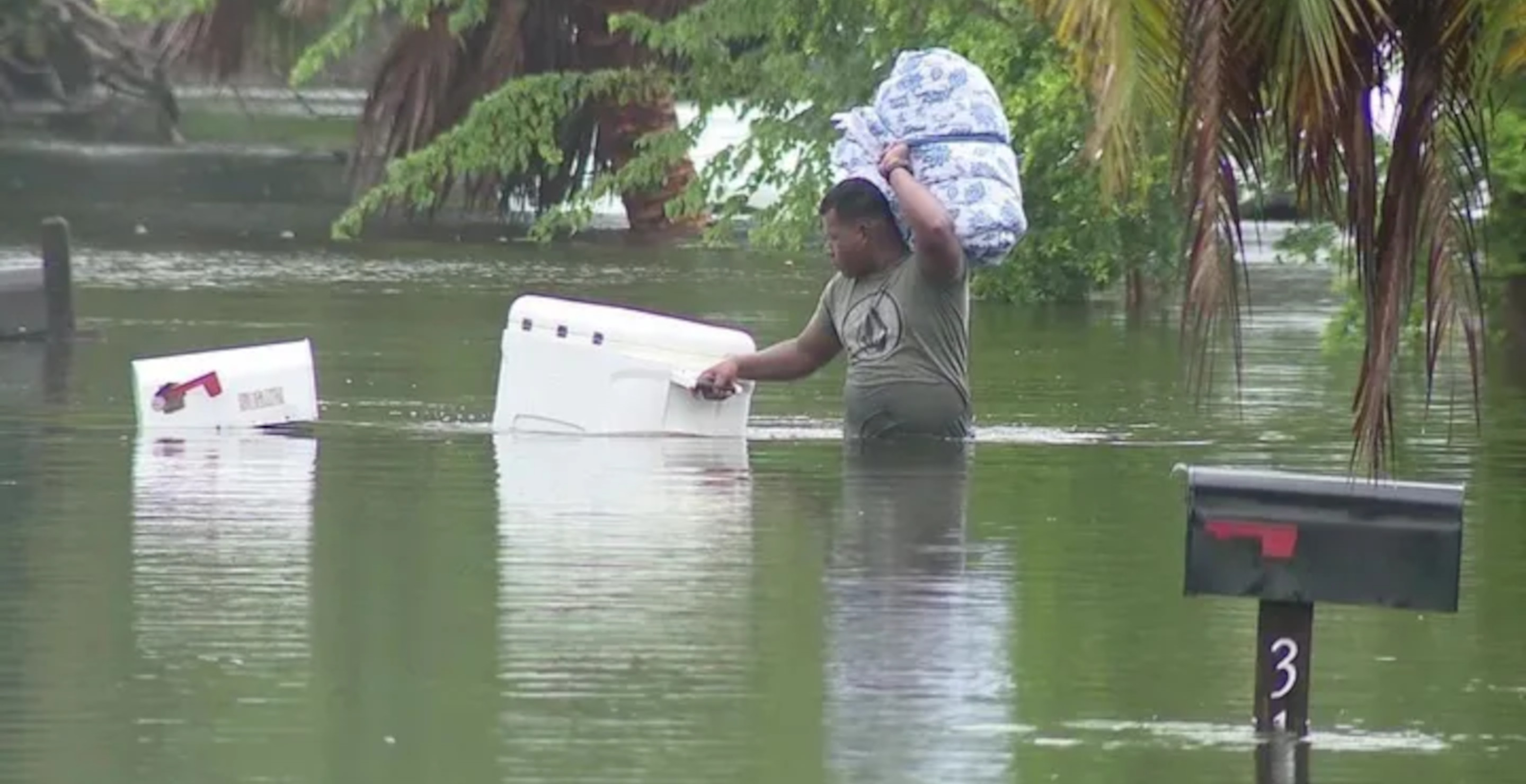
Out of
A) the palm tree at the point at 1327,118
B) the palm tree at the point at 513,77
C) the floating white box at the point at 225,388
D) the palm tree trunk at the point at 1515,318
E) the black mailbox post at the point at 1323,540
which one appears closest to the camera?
the palm tree at the point at 1327,118

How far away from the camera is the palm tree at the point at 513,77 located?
30.7 m

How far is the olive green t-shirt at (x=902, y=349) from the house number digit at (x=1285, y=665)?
5262 millimetres

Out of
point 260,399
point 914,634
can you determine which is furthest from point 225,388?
point 914,634

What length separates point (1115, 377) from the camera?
18.1 metres

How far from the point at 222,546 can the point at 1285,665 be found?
13.5 ft

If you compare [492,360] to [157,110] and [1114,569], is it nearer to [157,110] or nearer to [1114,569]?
[1114,569]

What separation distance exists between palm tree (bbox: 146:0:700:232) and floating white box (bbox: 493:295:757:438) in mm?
15422

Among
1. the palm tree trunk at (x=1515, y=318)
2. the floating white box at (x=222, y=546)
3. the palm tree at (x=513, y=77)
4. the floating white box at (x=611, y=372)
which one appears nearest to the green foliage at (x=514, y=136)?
the palm tree at (x=513, y=77)

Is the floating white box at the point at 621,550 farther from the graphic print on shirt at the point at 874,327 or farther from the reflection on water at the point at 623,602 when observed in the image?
the graphic print on shirt at the point at 874,327

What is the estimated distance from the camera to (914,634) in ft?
31.4

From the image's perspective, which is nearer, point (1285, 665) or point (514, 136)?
point (1285, 665)

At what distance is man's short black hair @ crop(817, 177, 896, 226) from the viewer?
1332 cm

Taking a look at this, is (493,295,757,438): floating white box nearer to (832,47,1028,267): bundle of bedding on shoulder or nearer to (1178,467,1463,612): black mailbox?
(832,47,1028,267): bundle of bedding on shoulder

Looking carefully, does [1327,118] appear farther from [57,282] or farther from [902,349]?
[57,282]
